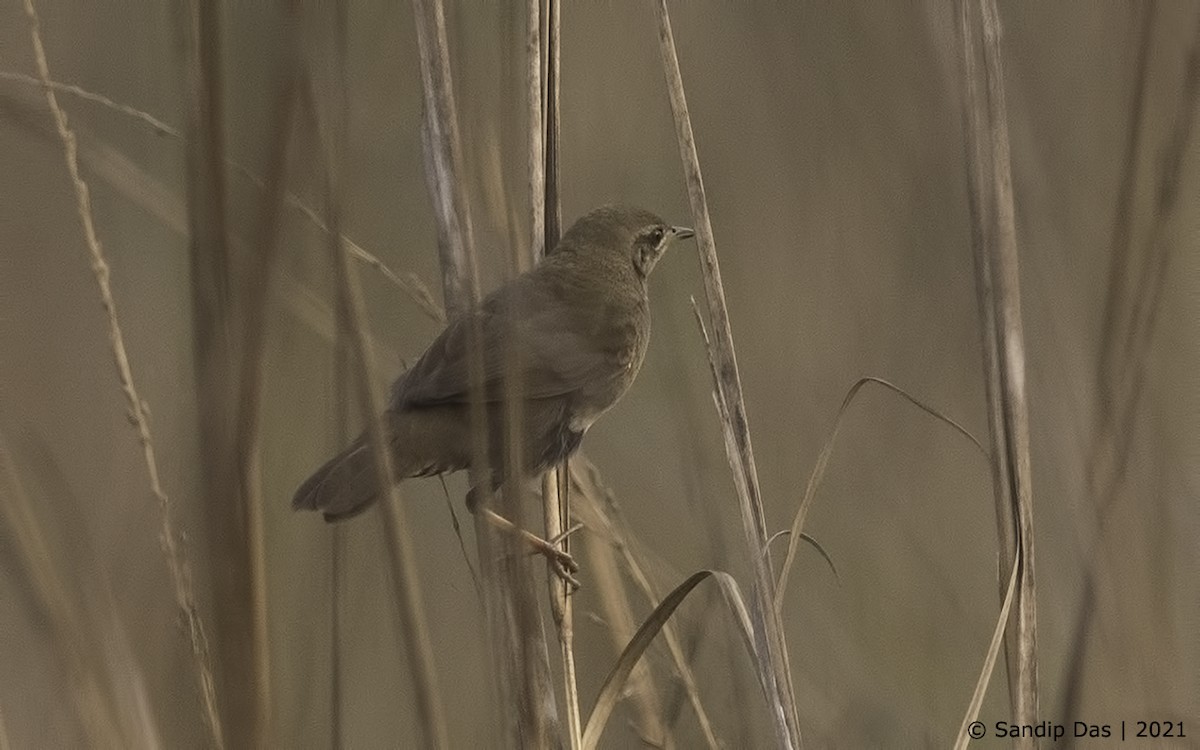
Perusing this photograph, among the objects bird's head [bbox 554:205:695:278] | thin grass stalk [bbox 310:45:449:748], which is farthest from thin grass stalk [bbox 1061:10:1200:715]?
bird's head [bbox 554:205:695:278]

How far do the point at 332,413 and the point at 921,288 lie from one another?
2128mm

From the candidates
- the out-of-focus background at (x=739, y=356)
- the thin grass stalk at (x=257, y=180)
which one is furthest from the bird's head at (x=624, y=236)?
the thin grass stalk at (x=257, y=180)

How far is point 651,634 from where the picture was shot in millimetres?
1650

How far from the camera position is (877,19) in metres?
3.06

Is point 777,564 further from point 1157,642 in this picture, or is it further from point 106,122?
point 106,122

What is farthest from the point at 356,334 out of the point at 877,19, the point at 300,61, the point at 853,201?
the point at 877,19

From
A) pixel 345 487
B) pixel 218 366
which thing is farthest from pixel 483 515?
pixel 345 487

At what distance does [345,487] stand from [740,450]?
64 cm

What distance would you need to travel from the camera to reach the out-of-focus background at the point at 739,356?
1589mm

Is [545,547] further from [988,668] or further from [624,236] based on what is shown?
[624,236]

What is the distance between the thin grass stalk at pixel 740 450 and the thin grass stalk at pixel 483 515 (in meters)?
0.27

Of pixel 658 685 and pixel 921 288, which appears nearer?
pixel 658 685

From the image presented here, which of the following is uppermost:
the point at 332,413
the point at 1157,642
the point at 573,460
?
the point at 332,413

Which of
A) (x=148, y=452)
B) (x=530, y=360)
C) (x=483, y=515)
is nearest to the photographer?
(x=483, y=515)
